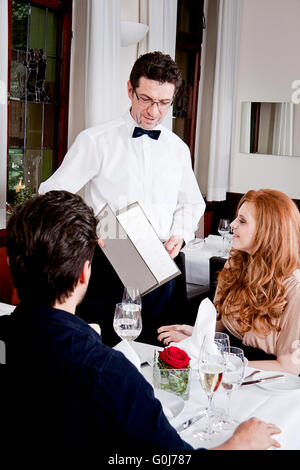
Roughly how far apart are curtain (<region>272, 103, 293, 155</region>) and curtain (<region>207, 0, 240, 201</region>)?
53cm

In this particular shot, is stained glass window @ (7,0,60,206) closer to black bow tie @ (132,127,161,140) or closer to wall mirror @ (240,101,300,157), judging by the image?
black bow tie @ (132,127,161,140)

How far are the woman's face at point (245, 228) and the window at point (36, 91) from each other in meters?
2.34

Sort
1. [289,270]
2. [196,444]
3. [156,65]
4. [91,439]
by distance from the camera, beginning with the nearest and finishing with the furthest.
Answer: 1. [91,439]
2. [196,444]
3. [289,270]
4. [156,65]

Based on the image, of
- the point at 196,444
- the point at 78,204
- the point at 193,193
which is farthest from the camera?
the point at 193,193

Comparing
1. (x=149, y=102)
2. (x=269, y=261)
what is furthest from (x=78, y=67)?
(x=269, y=261)

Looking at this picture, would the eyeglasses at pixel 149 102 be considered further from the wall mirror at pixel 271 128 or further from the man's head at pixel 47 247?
the wall mirror at pixel 271 128

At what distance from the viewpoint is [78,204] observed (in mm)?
1202

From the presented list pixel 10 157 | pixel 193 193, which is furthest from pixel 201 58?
pixel 193 193

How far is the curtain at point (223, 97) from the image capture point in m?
6.18

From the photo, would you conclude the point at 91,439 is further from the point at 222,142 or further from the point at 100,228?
the point at 222,142

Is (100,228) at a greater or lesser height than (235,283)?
greater

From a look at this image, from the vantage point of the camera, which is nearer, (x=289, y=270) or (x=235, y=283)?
(x=289, y=270)

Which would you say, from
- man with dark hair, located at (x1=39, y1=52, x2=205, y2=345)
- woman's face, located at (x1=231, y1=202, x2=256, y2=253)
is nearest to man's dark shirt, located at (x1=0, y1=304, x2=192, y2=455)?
woman's face, located at (x1=231, y1=202, x2=256, y2=253)

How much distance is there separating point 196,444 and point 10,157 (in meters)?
3.17
